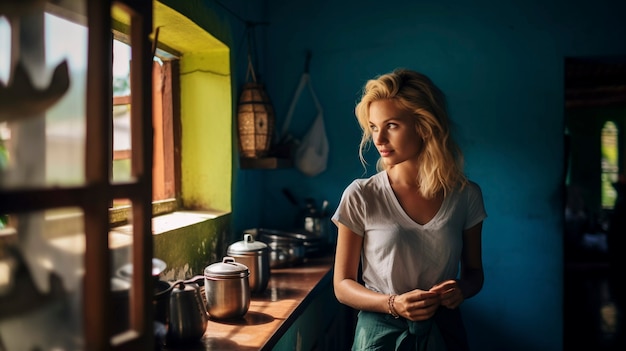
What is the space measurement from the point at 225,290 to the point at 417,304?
61 centimetres

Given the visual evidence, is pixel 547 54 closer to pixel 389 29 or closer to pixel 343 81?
pixel 389 29

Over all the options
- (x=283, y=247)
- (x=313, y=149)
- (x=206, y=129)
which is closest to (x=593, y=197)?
(x=313, y=149)

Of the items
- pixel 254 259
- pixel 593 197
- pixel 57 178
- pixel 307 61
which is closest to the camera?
pixel 57 178

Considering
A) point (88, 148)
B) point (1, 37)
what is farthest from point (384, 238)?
point (1, 37)

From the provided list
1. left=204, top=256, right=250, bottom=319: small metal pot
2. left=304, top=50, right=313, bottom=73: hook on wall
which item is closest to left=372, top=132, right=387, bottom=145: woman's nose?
left=204, top=256, right=250, bottom=319: small metal pot

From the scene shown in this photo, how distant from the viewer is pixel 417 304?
1524 mm

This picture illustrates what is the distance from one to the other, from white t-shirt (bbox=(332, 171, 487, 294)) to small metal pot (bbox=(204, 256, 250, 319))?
0.37 m

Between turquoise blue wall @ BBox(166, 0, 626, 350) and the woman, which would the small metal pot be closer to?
the woman

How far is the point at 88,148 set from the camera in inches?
29.5

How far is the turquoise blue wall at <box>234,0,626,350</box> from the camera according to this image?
3.18m

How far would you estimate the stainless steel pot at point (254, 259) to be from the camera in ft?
6.77

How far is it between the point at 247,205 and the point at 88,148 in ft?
7.56

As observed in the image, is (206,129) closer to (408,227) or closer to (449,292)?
(408,227)

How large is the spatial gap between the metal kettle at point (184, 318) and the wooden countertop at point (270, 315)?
35 mm
